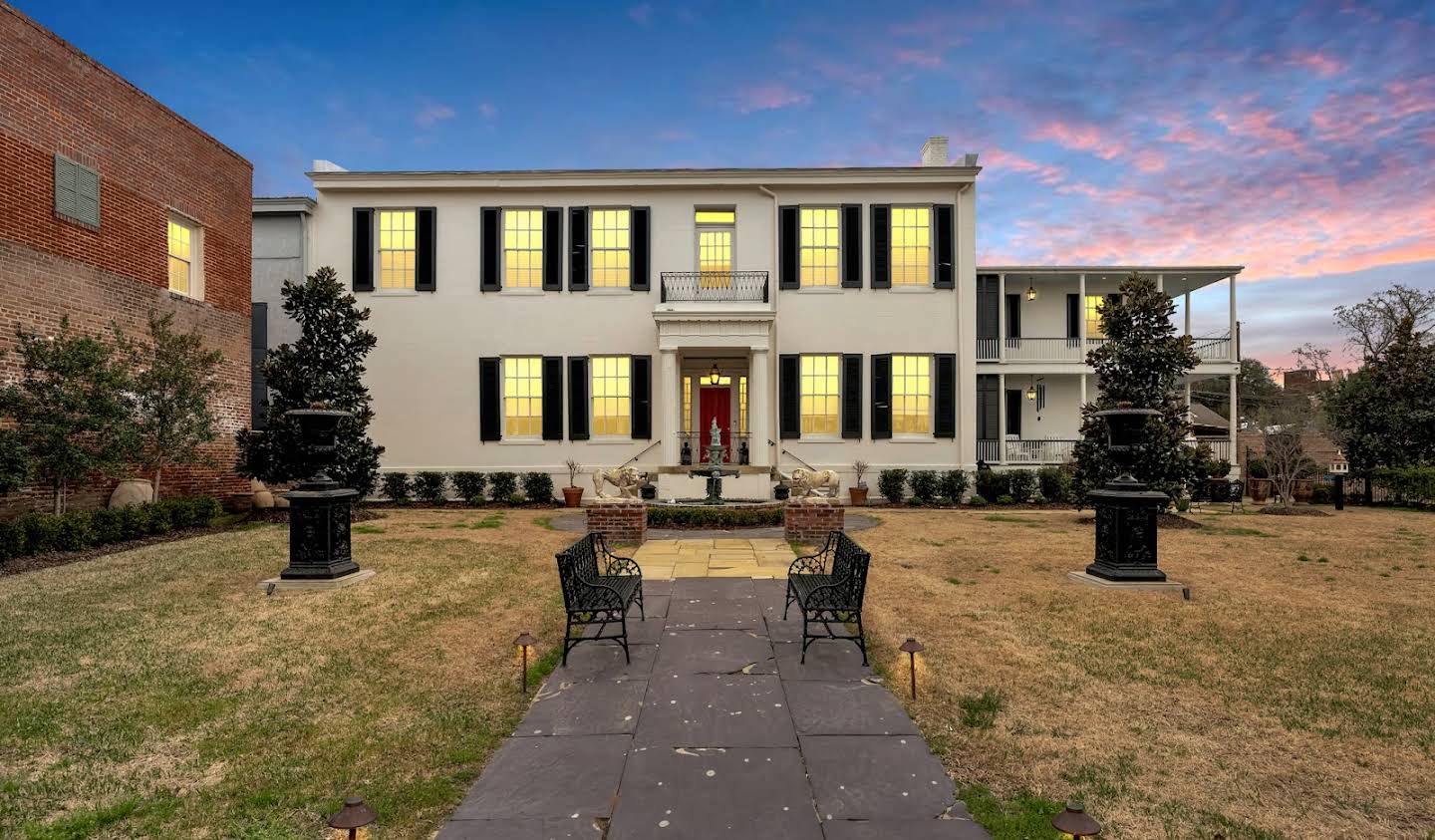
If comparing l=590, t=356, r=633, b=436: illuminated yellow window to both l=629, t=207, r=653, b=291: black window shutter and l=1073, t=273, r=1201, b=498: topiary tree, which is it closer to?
l=629, t=207, r=653, b=291: black window shutter

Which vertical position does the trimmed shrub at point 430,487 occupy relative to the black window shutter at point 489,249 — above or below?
below

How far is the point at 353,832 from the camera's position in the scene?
7.96 ft

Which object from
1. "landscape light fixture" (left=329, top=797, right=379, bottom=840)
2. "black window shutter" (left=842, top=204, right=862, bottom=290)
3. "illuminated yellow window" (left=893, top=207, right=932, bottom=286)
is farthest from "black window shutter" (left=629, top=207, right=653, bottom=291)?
"landscape light fixture" (left=329, top=797, right=379, bottom=840)

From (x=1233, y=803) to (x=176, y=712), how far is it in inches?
239

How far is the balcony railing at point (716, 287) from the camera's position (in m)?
17.5

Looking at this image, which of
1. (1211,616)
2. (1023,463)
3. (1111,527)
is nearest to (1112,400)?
(1023,463)

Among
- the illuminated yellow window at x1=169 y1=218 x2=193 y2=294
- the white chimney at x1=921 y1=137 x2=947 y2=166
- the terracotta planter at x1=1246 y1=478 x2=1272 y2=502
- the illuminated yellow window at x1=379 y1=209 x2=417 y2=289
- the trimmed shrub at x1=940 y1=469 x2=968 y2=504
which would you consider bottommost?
the terracotta planter at x1=1246 y1=478 x2=1272 y2=502

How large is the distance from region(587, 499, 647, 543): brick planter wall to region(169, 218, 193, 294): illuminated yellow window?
10.3 m

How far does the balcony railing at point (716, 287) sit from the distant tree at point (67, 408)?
36.8ft

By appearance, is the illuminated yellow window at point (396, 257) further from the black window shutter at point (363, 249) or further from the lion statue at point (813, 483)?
the lion statue at point (813, 483)

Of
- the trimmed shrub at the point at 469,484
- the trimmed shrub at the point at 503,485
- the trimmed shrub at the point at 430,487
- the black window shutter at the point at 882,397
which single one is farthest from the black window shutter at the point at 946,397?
the trimmed shrub at the point at 430,487

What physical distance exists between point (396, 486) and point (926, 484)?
14.0 metres

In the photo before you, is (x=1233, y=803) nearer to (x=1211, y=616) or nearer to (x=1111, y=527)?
(x=1211, y=616)

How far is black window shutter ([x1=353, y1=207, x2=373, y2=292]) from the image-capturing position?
17516mm
